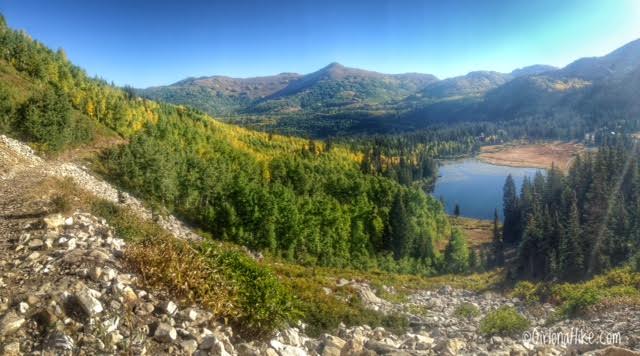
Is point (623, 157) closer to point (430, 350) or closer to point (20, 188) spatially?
point (430, 350)

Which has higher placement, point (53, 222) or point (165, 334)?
point (53, 222)

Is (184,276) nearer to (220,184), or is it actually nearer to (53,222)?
(53,222)

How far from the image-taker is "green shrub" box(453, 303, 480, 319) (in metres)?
27.7

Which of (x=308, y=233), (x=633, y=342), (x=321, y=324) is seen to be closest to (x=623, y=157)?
(x=308, y=233)

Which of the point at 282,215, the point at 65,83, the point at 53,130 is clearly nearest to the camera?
the point at 53,130

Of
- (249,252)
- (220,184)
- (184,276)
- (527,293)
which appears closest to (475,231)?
(527,293)

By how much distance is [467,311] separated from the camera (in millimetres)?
28734

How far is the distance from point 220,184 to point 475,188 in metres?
137

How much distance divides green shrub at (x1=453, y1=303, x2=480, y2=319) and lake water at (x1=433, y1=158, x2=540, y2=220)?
99.0m

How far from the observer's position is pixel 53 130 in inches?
1442

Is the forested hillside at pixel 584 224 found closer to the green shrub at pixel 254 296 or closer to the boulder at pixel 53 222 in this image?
the green shrub at pixel 254 296

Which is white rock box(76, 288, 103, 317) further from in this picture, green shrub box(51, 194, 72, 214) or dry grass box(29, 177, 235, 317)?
green shrub box(51, 194, 72, 214)

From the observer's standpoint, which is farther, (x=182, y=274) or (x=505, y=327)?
(x=505, y=327)

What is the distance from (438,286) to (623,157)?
216 ft
